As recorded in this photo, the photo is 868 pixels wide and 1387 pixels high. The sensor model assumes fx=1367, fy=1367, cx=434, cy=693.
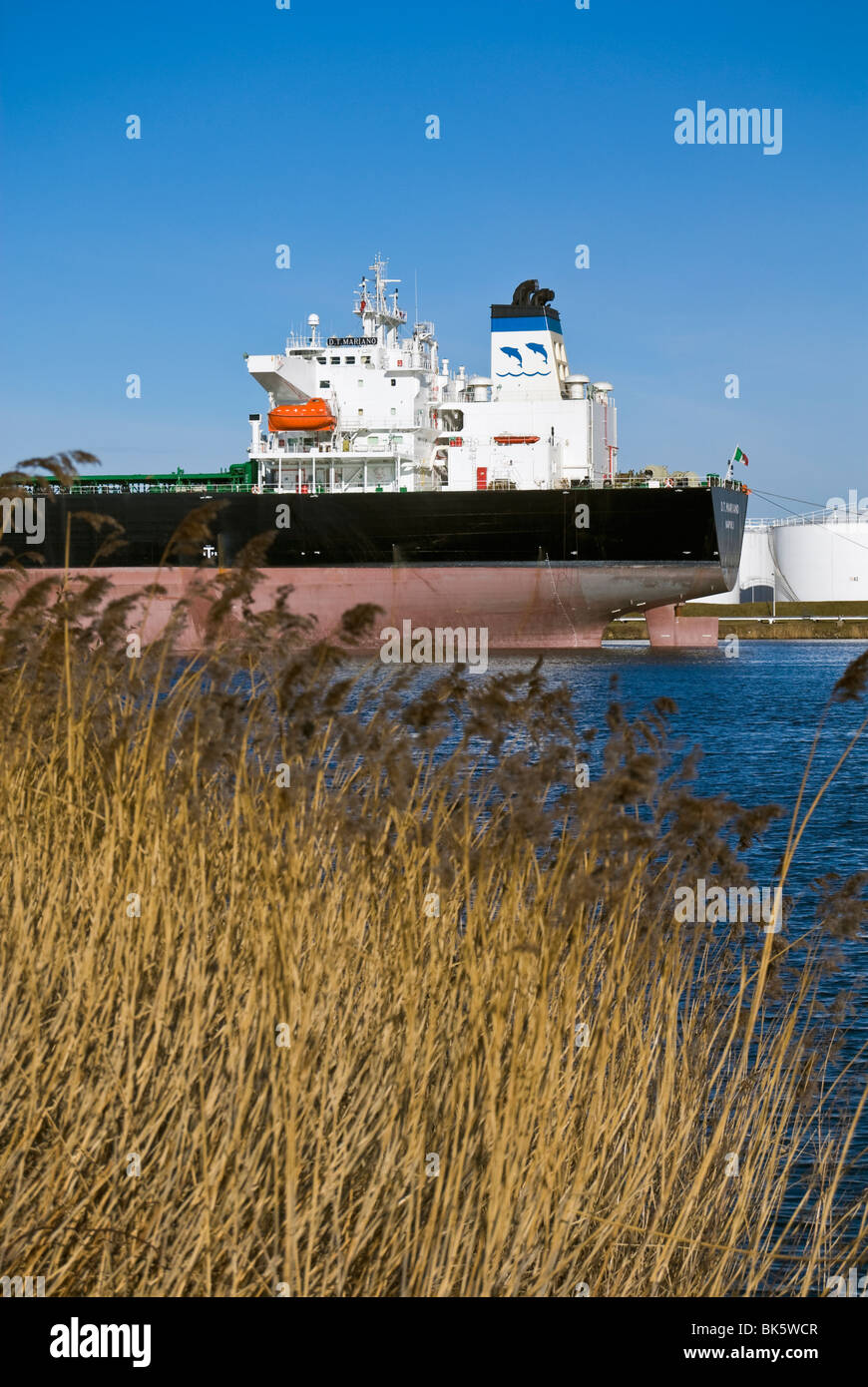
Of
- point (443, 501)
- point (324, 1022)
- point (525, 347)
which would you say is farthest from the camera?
point (525, 347)

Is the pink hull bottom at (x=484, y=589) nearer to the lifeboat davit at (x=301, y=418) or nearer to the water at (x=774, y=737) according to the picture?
the water at (x=774, y=737)

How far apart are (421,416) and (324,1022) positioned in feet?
115

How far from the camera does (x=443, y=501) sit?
3394 cm

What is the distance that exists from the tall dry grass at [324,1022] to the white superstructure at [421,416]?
1275 inches

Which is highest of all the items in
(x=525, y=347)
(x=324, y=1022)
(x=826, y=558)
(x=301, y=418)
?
(x=525, y=347)

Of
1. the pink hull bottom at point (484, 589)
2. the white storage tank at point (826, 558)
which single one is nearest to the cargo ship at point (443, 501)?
the pink hull bottom at point (484, 589)

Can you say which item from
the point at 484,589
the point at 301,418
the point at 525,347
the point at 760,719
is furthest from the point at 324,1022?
the point at 525,347

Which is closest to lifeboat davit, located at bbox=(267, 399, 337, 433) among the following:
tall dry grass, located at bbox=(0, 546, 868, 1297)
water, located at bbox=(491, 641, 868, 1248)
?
water, located at bbox=(491, 641, 868, 1248)

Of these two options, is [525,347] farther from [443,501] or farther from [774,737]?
[774,737]

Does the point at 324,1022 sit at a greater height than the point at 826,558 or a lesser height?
lesser

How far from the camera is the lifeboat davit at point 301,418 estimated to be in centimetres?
3641

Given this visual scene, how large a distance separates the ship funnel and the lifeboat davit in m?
5.01

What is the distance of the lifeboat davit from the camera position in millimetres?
36406

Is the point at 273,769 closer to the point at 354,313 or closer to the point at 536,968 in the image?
the point at 536,968
